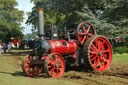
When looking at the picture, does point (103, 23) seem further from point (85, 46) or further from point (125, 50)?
point (85, 46)

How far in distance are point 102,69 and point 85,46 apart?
3.67ft

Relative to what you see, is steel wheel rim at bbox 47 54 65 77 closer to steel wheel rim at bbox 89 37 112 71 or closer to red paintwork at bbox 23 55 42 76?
red paintwork at bbox 23 55 42 76

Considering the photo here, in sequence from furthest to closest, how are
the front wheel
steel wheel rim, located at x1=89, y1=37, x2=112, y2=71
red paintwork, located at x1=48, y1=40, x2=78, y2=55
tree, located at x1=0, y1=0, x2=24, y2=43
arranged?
tree, located at x1=0, y1=0, x2=24, y2=43 → steel wheel rim, located at x1=89, y1=37, x2=112, y2=71 → the front wheel → red paintwork, located at x1=48, y1=40, x2=78, y2=55

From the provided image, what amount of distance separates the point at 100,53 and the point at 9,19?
28393mm

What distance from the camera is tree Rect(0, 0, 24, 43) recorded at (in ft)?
97.7

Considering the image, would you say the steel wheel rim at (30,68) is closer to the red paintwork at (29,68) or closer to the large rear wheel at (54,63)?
the red paintwork at (29,68)

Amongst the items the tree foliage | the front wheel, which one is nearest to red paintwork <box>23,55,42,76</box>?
the front wheel

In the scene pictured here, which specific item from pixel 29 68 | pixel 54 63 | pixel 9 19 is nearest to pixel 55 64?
pixel 54 63

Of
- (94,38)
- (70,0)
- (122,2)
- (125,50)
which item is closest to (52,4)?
(70,0)

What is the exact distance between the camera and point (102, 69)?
6832mm

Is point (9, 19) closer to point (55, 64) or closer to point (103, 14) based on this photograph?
point (103, 14)

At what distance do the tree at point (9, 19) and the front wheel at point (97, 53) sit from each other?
23939mm

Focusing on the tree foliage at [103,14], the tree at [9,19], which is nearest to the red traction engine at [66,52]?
the tree foliage at [103,14]

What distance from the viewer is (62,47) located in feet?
21.1
